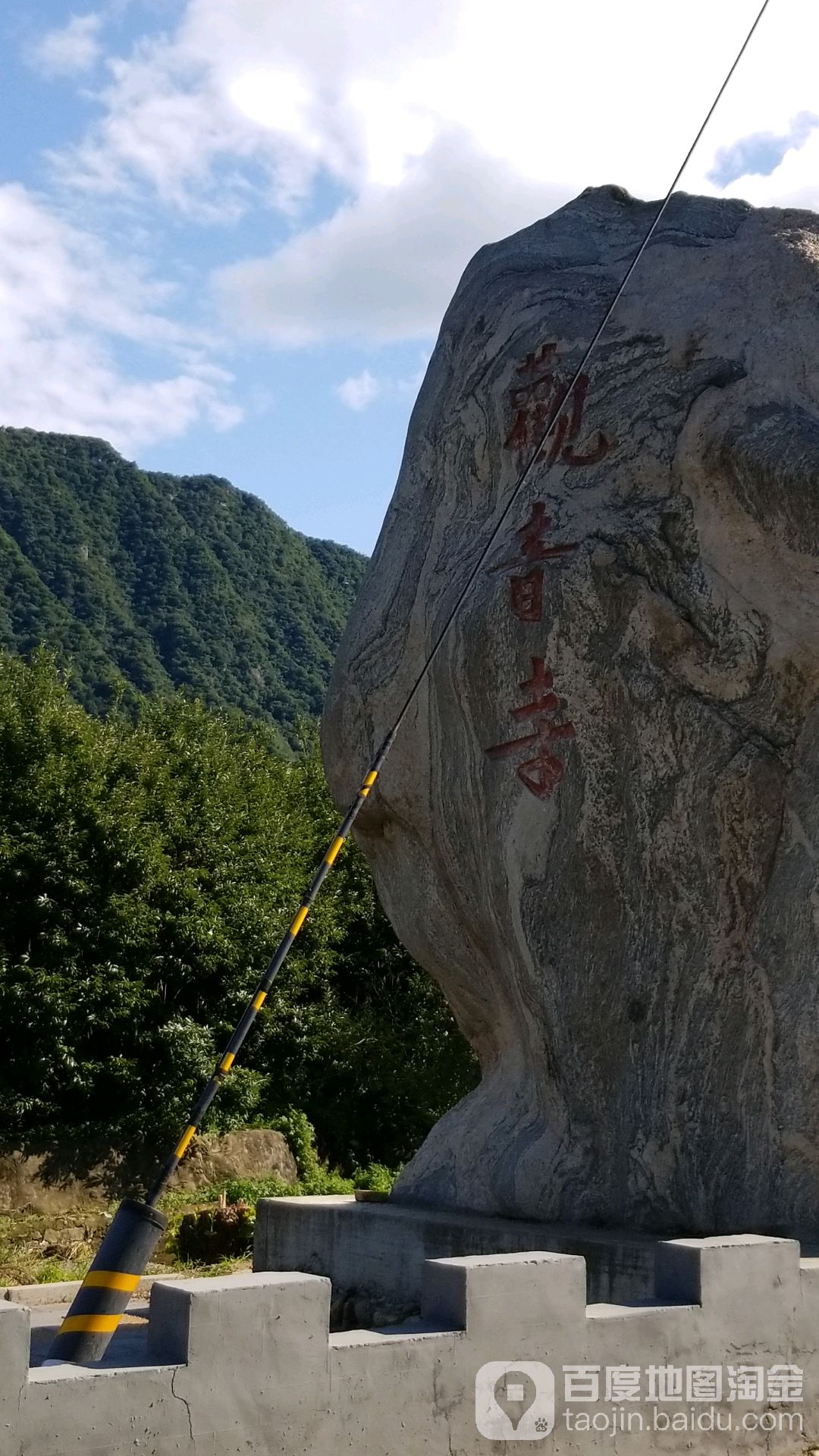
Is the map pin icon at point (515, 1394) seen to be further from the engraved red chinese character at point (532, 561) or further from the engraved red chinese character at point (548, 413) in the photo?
the engraved red chinese character at point (548, 413)

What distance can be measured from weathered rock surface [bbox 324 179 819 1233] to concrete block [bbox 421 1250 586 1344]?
1.40m

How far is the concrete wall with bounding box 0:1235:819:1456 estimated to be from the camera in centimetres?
387

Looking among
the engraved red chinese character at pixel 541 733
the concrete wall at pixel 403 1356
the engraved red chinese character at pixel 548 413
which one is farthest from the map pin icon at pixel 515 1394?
the engraved red chinese character at pixel 548 413

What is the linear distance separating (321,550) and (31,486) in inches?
480

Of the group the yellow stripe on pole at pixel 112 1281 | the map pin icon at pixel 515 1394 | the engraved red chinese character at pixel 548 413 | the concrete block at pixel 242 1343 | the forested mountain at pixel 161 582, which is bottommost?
the map pin icon at pixel 515 1394

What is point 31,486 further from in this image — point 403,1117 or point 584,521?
point 584,521

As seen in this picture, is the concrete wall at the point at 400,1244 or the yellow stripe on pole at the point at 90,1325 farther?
the concrete wall at the point at 400,1244

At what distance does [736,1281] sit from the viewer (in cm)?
499

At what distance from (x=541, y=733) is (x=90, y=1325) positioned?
10.7 ft

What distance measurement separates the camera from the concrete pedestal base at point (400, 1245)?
552 cm

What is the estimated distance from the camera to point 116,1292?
418 cm

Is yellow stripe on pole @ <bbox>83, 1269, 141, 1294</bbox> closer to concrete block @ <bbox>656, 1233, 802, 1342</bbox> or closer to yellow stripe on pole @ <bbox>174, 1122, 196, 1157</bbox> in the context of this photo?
yellow stripe on pole @ <bbox>174, 1122, 196, 1157</bbox>

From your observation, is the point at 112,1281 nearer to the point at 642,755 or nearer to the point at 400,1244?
the point at 400,1244

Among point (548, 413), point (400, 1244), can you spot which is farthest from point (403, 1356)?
point (548, 413)
